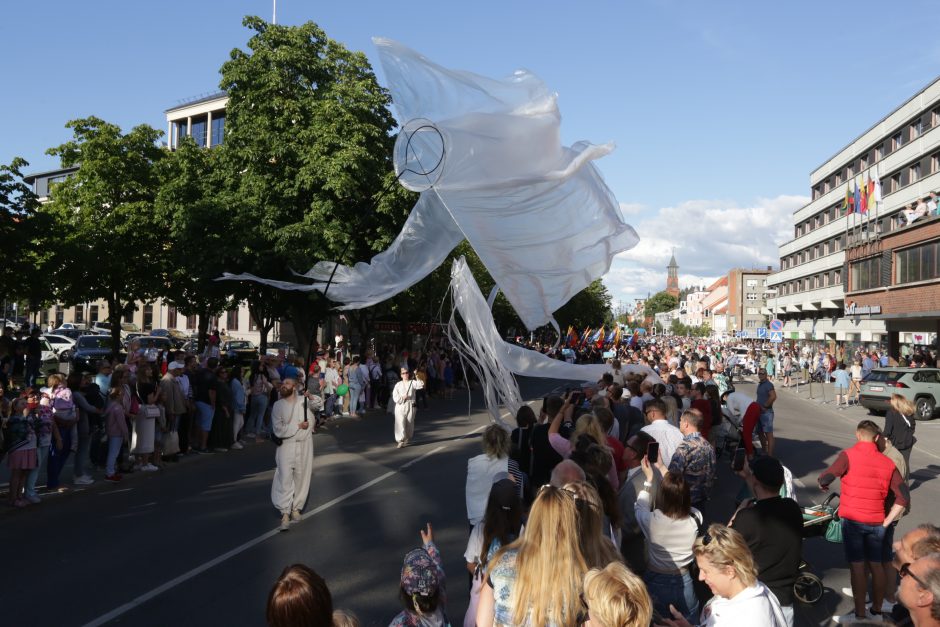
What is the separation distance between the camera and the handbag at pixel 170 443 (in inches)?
486

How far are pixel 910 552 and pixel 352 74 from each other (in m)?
24.2

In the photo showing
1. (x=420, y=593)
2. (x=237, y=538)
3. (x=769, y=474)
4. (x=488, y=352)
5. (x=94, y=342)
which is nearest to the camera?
(x=420, y=593)

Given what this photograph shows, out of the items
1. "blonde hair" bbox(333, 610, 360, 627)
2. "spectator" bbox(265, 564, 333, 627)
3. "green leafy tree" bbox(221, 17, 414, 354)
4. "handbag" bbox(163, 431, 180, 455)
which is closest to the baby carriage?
"blonde hair" bbox(333, 610, 360, 627)

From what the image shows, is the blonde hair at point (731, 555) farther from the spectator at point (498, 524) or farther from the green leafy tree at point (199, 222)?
the green leafy tree at point (199, 222)

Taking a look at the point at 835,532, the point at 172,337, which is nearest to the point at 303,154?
the point at 835,532

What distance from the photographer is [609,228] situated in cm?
692

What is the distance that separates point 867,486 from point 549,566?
3.85 m

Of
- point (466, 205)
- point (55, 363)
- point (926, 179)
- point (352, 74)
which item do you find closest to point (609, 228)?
point (466, 205)

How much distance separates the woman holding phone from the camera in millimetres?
4531

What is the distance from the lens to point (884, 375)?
2300 cm

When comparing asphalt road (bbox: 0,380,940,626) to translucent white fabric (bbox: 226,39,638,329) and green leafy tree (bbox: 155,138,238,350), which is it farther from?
green leafy tree (bbox: 155,138,238,350)

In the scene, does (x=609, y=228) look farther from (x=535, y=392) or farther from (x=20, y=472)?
(x=535, y=392)

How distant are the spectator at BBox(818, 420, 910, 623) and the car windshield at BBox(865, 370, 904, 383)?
19362 mm

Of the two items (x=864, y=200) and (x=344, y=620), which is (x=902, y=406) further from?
(x=864, y=200)
